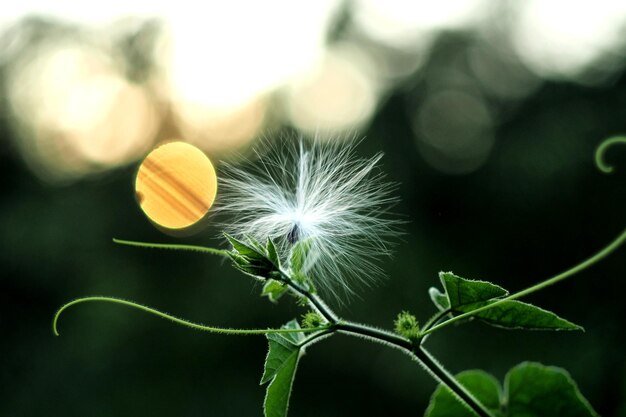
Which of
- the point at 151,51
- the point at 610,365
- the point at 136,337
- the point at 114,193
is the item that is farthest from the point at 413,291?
the point at 151,51

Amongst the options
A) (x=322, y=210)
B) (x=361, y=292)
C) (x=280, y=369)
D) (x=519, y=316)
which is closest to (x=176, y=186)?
(x=322, y=210)

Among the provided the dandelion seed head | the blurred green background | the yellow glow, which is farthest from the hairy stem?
the blurred green background

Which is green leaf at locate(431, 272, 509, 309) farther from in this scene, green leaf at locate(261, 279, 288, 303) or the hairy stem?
green leaf at locate(261, 279, 288, 303)

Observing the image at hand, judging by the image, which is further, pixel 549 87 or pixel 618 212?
pixel 549 87

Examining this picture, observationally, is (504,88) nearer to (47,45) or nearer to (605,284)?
(605,284)

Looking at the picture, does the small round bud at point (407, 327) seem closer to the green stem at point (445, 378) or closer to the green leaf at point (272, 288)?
the green stem at point (445, 378)

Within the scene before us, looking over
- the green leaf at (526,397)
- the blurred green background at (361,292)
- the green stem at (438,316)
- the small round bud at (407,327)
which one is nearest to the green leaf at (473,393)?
the green leaf at (526,397)

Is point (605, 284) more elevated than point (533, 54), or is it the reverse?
point (533, 54)
